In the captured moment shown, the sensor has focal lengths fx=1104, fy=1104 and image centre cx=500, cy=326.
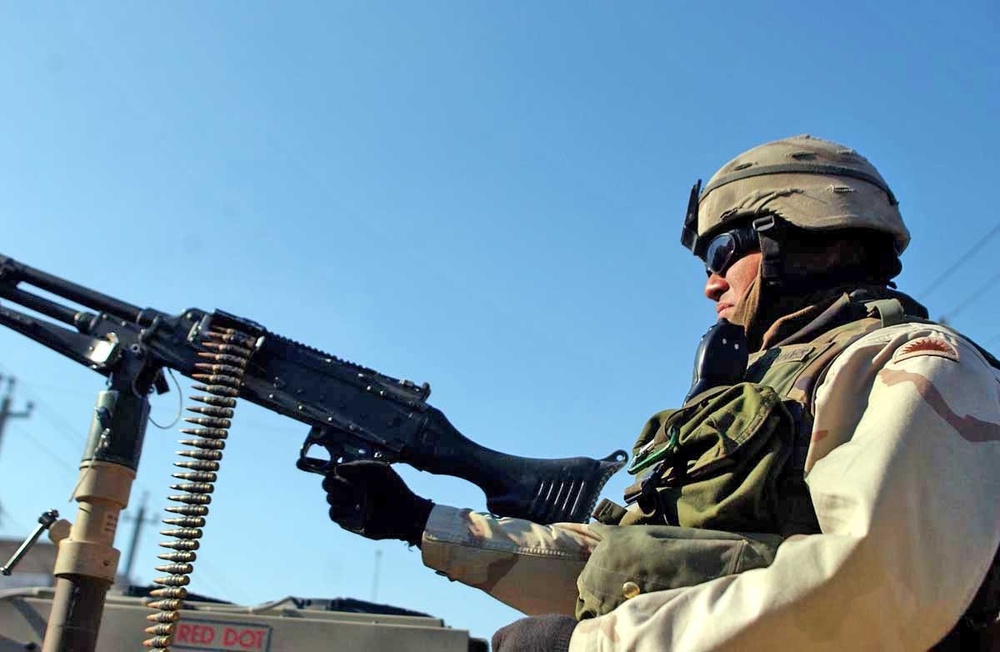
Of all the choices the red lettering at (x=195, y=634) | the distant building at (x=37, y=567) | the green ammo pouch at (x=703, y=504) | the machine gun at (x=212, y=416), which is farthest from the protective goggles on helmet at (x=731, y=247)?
the distant building at (x=37, y=567)

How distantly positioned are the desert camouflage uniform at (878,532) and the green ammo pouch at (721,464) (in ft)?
0.35

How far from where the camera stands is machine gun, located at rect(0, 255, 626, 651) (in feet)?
19.5

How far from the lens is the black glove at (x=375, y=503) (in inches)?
144

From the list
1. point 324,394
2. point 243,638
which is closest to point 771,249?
point 324,394

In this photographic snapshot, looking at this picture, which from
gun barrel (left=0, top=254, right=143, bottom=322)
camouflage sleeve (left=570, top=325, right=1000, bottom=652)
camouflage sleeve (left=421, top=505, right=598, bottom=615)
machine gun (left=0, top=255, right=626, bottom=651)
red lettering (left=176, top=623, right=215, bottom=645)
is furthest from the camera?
gun barrel (left=0, top=254, right=143, bottom=322)

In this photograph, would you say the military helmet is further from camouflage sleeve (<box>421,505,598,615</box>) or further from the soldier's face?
camouflage sleeve (<box>421,505,598,615</box>)

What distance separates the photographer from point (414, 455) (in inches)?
261

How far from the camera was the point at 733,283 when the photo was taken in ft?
10.2

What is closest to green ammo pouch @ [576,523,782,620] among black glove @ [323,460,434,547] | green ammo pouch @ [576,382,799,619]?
green ammo pouch @ [576,382,799,619]

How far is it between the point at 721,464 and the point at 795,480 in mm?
155

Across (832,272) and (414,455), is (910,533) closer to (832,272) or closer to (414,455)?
(832,272)

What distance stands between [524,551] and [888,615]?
4.68 feet

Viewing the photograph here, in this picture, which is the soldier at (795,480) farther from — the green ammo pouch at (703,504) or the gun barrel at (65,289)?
the gun barrel at (65,289)

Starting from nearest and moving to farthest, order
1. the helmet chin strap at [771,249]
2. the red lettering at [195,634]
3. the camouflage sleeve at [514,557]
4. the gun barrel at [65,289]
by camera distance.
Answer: the helmet chin strap at [771,249] → the camouflage sleeve at [514,557] → the red lettering at [195,634] → the gun barrel at [65,289]
